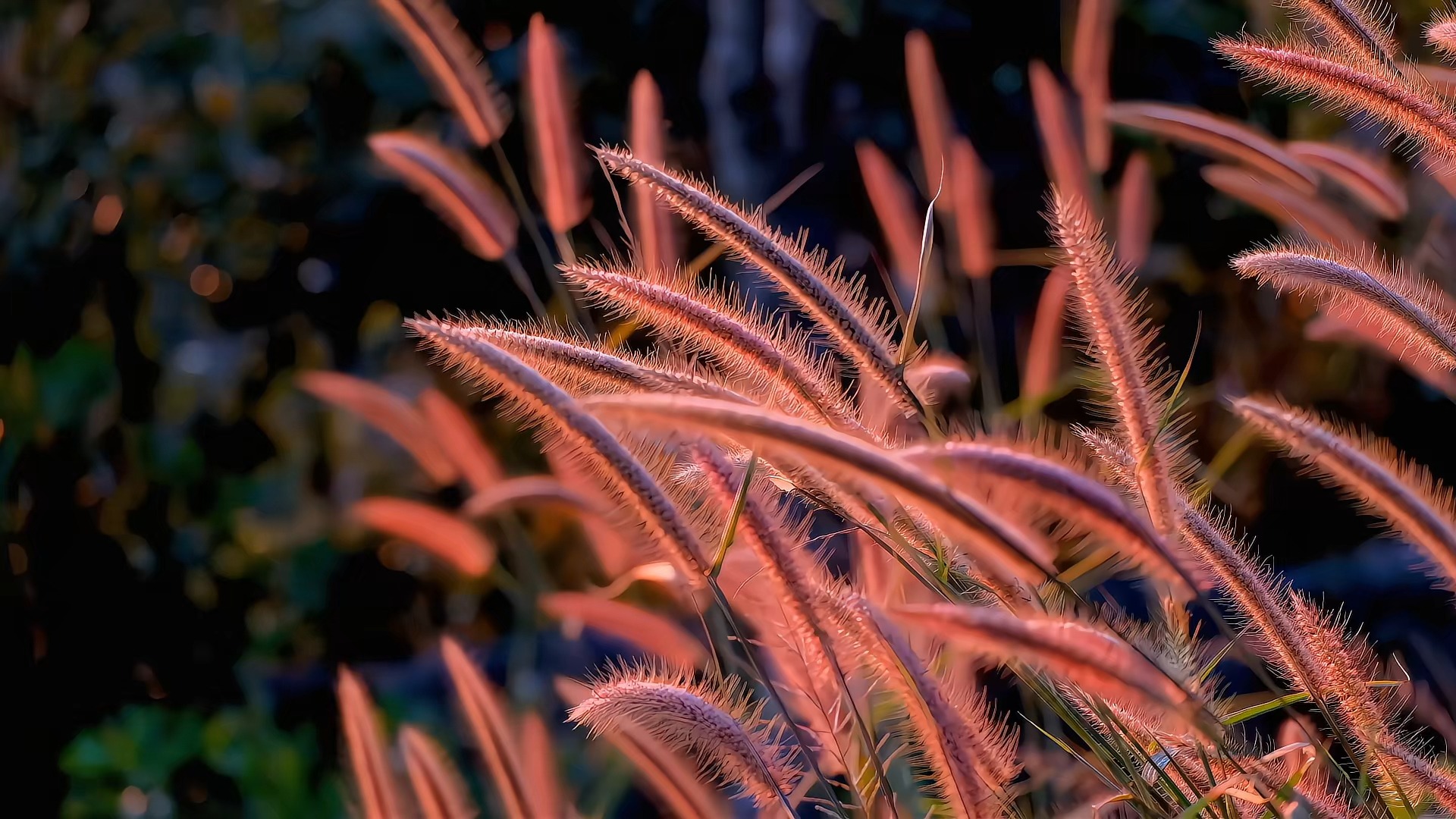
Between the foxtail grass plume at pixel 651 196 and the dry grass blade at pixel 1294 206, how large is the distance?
21.3 inches

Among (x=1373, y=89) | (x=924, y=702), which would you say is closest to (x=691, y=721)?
(x=924, y=702)

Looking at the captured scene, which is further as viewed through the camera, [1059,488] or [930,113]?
[930,113]

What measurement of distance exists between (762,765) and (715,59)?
117 centimetres

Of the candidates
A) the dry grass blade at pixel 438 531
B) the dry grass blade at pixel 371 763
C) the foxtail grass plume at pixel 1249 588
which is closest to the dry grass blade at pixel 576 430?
the foxtail grass plume at pixel 1249 588

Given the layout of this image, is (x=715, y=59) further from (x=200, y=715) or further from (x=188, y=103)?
(x=200, y=715)

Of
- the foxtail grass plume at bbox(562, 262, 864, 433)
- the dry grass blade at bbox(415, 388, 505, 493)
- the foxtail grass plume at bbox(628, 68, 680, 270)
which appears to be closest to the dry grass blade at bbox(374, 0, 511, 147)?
the foxtail grass plume at bbox(628, 68, 680, 270)

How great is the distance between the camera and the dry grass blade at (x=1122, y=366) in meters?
0.43

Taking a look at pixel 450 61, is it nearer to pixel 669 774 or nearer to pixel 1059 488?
pixel 669 774

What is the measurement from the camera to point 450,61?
868 mm

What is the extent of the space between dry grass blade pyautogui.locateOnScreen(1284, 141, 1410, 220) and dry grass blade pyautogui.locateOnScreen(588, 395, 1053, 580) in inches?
29.5

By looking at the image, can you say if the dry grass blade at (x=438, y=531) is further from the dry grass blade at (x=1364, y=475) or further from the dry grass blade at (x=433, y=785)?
the dry grass blade at (x=1364, y=475)

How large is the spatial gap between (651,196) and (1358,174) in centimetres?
60

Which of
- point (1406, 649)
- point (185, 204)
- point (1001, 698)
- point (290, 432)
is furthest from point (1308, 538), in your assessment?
point (185, 204)

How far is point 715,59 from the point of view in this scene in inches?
56.7
